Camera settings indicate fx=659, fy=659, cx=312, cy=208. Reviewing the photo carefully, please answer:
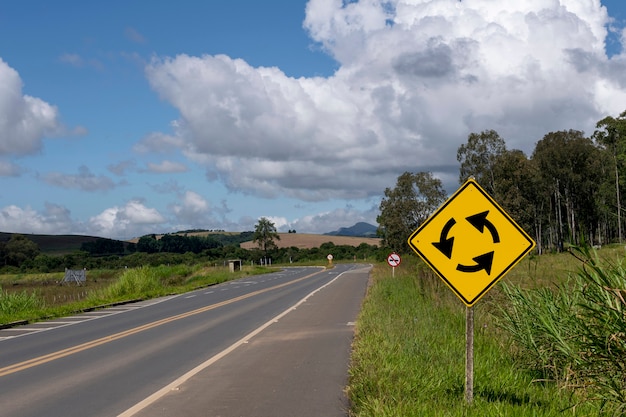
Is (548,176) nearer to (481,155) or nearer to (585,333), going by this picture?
(481,155)

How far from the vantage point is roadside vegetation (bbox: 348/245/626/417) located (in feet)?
20.1

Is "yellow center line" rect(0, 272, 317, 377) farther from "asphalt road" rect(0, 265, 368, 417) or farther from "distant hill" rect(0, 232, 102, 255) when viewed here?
"distant hill" rect(0, 232, 102, 255)

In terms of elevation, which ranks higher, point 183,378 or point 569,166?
point 569,166

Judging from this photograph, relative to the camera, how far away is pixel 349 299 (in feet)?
89.7

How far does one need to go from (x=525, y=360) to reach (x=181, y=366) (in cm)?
568

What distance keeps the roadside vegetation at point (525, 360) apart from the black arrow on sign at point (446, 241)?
50.7 inches

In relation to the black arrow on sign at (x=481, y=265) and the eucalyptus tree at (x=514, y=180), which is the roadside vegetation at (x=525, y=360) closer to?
the black arrow on sign at (x=481, y=265)

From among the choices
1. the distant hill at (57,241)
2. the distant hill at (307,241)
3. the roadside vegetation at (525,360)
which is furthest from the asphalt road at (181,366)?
the distant hill at (307,241)

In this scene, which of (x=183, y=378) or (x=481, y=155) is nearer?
(x=183, y=378)

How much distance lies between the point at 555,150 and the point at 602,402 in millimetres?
68694

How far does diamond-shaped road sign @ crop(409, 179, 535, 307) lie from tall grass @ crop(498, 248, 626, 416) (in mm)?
771

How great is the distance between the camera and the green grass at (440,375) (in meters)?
6.39

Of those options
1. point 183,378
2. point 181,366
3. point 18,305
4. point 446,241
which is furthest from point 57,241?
point 446,241

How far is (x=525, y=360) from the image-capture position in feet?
28.9
